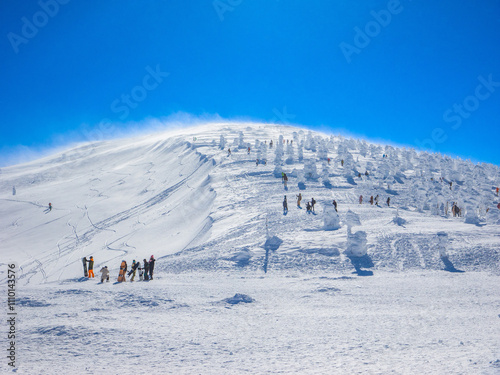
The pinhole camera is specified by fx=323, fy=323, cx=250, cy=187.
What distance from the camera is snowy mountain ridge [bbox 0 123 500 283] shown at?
20.3m

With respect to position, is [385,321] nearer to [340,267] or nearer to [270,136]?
[340,267]

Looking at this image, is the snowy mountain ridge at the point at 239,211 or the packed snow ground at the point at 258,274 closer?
the packed snow ground at the point at 258,274

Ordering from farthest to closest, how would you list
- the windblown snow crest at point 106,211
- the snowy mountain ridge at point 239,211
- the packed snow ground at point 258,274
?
the windblown snow crest at point 106,211, the snowy mountain ridge at point 239,211, the packed snow ground at point 258,274

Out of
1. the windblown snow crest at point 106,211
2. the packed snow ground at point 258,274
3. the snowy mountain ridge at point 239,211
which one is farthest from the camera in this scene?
the windblown snow crest at point 106,211

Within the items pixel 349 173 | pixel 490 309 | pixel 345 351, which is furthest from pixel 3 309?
pixel 349 173

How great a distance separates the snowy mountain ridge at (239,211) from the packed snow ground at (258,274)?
0.66 feet

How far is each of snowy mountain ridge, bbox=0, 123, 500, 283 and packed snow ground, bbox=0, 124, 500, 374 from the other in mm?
200

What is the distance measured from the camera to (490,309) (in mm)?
12094

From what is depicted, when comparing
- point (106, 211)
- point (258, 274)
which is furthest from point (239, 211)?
point (106, 211)

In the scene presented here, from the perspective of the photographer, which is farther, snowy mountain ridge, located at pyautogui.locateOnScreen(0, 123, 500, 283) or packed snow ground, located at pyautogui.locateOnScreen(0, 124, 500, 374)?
snowy mountain ridge, located at pyautogui.locateOnScreen(0, 123, 500, 283)

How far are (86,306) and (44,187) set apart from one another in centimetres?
4716

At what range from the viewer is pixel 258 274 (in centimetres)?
1809

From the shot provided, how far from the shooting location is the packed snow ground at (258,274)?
880 cm

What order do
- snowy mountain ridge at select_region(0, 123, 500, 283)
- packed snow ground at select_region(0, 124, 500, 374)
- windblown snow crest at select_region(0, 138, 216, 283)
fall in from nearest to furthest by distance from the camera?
packed snow ground at select_region(0, 124, 500, 374), snowy mountain ridge at select_region(0, 123, 500, 283), windblown snow crest at select_region(0, 138, 216, 283)
